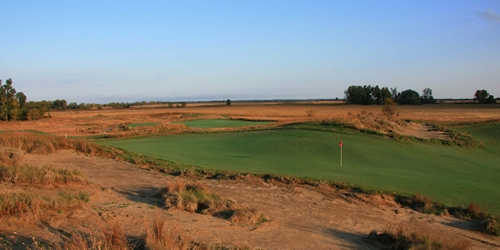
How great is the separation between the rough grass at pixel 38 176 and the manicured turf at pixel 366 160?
6199mm

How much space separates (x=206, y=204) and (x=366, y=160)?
40.3 ft

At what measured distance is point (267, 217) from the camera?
34.6ft

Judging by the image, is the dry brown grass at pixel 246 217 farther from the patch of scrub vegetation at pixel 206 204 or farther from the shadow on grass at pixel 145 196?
the shadow on grass at pixel 145 196

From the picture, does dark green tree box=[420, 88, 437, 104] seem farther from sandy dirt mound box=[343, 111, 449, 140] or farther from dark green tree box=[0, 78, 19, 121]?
dark green tree box=[0, 78, 19, 121]

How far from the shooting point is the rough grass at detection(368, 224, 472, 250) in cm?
824

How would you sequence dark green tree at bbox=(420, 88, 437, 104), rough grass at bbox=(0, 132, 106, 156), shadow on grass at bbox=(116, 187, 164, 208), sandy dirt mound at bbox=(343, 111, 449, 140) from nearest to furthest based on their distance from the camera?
shadow on grass at bbox=(116, 187, 164, 208), rough grass at bbox=(0, 132, 106, 156), sandy dirt mound at bbox=(343, 111, 449, 140), dark green tree at bbox=(420, 88, 437, 104)

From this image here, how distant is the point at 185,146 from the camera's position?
82.6 ft

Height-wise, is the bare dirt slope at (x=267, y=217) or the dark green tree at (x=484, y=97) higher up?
the dark green tree at (x=484, y=97)

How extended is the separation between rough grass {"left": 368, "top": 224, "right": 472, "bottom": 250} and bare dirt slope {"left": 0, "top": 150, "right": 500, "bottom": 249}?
36 cm

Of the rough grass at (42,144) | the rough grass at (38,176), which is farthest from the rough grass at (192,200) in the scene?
the rough grass at (42,144)

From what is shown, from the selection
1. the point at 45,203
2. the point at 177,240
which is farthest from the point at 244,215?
the point at 45,203

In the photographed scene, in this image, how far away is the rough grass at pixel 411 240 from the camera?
8243 millimetres

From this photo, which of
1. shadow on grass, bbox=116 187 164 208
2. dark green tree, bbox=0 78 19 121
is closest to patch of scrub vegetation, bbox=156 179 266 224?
shadow on grass, bbox=116 187 164 208

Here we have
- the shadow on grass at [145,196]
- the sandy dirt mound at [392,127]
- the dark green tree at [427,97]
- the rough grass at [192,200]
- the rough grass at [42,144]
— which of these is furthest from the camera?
the dark green tree at [427,97]
